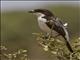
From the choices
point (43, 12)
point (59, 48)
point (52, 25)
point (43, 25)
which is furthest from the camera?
point (43, 12)

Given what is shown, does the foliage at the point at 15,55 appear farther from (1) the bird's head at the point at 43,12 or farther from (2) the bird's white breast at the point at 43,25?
(1) the bird's head at the point at 43,12

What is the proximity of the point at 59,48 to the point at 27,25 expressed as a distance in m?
8.40

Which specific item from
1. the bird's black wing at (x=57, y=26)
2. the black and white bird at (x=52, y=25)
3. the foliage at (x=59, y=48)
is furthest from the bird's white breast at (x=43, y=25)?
the foliage at (x=59, y=48)

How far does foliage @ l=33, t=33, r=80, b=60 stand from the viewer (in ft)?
11.5

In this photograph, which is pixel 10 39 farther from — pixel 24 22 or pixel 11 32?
pixel 24 22

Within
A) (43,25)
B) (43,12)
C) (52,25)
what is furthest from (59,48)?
(43,12)

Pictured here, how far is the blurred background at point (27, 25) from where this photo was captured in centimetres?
882

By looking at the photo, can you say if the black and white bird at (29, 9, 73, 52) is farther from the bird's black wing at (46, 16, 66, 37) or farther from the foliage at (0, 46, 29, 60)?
the foliage at (0, 46, 29, 60)

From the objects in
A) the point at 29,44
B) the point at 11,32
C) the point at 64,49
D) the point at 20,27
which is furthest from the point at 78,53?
the point at 20,27

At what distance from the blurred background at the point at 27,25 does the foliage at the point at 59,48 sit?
375 cm

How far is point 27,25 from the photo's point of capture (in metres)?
12.0

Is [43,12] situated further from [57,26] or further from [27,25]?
[27,25]

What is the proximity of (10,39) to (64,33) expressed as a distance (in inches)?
237

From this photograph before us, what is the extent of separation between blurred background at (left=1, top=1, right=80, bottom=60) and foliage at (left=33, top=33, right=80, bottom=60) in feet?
12.3
